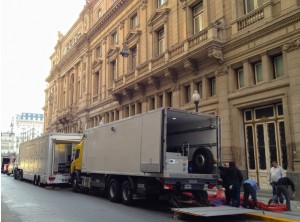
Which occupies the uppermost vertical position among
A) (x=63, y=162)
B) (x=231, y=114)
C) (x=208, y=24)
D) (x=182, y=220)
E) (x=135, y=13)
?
(x=135, y=13)

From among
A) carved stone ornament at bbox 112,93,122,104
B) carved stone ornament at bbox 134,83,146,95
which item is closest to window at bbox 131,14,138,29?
carved stone ornament at bbox 112,93,122,104

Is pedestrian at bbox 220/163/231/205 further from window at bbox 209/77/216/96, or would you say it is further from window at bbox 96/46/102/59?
window at bbox 96/46/102/59

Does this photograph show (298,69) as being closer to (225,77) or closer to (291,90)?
(291,90)

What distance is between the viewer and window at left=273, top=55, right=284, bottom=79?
16.2m

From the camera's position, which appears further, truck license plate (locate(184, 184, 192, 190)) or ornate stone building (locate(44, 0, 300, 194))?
ornate stone building (locate(44, 0, 300, 194))

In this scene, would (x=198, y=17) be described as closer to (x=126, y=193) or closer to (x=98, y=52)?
(x=126, y=193)

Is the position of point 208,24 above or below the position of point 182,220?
above

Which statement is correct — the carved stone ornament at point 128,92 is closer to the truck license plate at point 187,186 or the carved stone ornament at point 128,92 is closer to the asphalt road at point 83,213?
the asphalt road at point 83,213

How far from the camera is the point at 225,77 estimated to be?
19.1 meters

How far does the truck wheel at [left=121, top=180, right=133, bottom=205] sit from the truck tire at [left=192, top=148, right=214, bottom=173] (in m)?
2.74

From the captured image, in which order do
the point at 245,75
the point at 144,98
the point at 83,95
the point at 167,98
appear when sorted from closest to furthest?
the point at 245,75 → the point at 167,98 → the point at 144,98 → the point at 83,95

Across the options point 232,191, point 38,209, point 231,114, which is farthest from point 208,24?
point 38,209

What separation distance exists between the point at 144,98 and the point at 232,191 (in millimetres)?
15617

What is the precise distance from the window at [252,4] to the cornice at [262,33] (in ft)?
5.79
